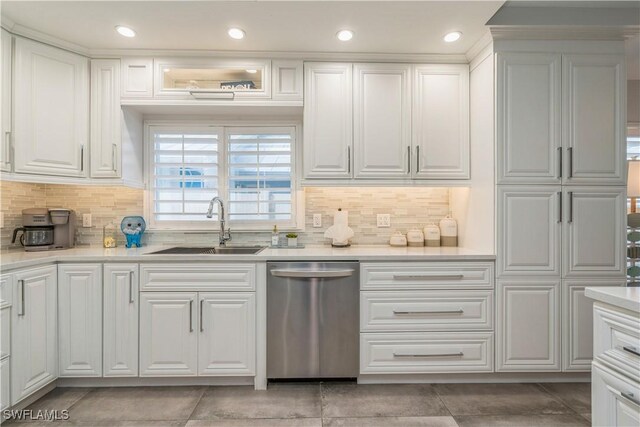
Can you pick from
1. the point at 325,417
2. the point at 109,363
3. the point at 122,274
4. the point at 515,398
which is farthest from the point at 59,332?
the point at 515,398

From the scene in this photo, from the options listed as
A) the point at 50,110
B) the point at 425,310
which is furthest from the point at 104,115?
the point at 425,310

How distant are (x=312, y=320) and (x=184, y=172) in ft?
5.54

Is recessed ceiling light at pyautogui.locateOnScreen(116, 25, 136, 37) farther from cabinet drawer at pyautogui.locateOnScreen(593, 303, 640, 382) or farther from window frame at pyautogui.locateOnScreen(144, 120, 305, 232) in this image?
cabinet drawer at pyautogui.locateOnScreen(593, 303, 640, 382)

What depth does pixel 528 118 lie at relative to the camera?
→ 2.27 metres

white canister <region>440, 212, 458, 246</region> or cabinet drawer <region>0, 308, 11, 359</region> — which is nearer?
cabinet drawer <region>0, 308, 11, 359</region>

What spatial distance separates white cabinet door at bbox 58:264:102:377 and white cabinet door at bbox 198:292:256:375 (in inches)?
27.0

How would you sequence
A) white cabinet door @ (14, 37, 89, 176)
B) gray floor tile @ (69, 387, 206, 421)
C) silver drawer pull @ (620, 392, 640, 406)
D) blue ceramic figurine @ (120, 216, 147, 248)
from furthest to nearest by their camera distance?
blue ceramic figurine @ (120, 216, 147, 248), white cabinet door @ (14, 37, 89, 176), gray floor tile @ (69, 387, 206, 421), silver drawer pull @ (620, 392, 640, 406)

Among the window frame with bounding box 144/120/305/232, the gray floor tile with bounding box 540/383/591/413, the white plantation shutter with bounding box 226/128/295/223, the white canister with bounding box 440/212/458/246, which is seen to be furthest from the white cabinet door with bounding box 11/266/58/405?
the gray floor tile with bounding box 540/383/591/413

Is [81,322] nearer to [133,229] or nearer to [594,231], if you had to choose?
[133,229]

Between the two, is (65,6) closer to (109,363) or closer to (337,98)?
(337,98)

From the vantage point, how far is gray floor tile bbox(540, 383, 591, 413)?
2.06 metres

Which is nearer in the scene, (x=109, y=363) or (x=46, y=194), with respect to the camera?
(x=109, y=363)

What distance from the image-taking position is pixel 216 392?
2.21 m

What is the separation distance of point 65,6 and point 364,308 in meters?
2.66
